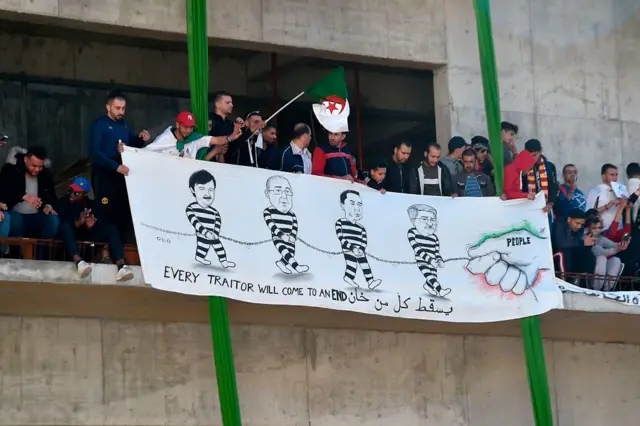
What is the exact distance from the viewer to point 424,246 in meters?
14.2

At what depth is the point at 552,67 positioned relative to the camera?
1761cm

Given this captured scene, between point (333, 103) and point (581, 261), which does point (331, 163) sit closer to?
point (333, 103)

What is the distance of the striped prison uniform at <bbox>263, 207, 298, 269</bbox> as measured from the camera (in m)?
13.3

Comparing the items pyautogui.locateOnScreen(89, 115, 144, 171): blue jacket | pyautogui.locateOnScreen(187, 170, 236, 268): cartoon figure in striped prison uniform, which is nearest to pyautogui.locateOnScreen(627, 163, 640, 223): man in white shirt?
pyautogui.locateOnScreen(187, 170, 236, 268): cartoon figure in striped prison uniform

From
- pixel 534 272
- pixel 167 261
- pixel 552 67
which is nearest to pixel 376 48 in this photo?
pixel 552 67

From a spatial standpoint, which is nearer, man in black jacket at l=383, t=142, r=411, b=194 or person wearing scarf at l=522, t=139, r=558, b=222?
man in black jacket at l=383, t=142, r=411, b=194

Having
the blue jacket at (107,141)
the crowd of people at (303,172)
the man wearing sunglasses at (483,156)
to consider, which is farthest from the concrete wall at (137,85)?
the blue jacket at (107,141)

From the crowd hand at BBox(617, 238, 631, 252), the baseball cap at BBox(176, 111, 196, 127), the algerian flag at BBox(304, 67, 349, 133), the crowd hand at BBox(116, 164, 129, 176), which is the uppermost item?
the algerian flag at BBox(304, 67, 349, 133)

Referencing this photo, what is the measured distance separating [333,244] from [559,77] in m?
5.35

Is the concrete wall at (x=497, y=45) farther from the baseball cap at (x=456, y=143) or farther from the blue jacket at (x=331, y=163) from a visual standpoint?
the blue jacket at (x=331, y=163)

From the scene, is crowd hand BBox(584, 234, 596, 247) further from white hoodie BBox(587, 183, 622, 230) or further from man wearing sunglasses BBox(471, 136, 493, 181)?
man wearing sunglasses BBox(471, 136, 493, 181)

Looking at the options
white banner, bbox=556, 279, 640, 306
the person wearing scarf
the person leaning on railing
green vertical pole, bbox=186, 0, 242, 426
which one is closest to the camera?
the person leaning on railing

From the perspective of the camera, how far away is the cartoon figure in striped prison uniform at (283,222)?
13.3 meters

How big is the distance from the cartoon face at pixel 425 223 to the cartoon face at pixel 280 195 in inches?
58.1
